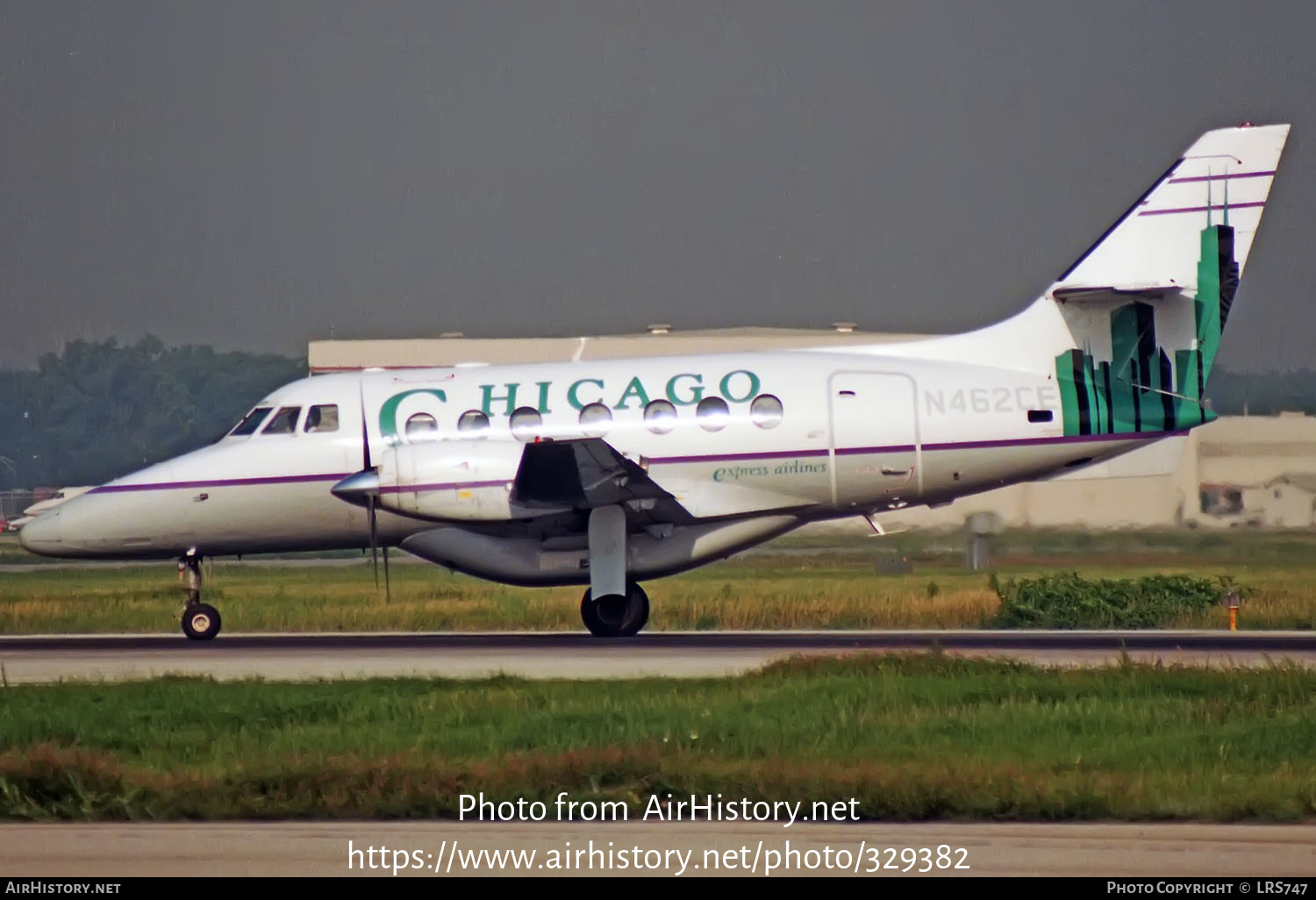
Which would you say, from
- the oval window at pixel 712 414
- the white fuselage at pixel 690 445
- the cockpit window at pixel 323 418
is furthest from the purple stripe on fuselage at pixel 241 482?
the oval window at pixel 712 414

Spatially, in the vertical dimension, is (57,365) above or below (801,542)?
above

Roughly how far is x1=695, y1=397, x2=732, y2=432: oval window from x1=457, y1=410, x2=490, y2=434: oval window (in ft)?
9.41

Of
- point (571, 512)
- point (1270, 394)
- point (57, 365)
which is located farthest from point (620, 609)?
point (57, 365)

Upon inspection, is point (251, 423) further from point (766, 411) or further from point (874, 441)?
point (874, 441)

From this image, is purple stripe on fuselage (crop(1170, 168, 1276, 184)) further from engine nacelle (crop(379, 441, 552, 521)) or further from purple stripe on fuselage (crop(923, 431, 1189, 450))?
engine nacelle (crop(379, 441, 552, 521))

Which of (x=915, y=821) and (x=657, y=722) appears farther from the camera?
(x=657, y=722)

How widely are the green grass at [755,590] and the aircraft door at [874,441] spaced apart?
3704 mm

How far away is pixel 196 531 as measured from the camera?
24344 millimetres

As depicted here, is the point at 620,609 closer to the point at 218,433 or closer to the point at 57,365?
the point at 218,433

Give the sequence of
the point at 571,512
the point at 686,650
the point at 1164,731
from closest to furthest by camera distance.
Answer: the point at 1164,731
the point at 686,650
the point at 571,512

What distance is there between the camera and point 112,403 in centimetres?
10675

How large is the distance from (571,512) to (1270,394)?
93.0 feet

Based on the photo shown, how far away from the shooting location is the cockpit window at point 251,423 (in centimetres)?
2464

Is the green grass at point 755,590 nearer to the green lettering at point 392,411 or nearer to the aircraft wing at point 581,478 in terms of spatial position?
the aircraft wing at point 581,478
